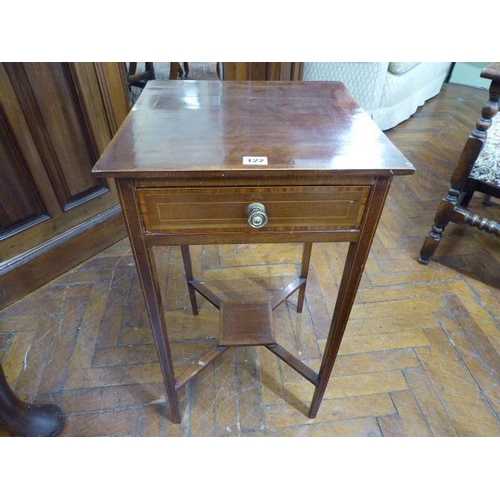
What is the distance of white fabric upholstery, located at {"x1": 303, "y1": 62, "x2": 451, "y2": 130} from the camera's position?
2.41m

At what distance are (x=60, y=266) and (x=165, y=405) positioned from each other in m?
0.81

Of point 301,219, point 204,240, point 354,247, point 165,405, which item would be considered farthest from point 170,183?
point 165,405

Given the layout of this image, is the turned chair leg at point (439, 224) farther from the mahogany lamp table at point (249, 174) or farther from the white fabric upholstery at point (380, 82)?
the white fabric upholstery at point (380, 82)

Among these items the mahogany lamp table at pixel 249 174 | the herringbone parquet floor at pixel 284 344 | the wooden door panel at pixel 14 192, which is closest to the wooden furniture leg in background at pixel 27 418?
the herringbone parquet floor at pixel 284 344

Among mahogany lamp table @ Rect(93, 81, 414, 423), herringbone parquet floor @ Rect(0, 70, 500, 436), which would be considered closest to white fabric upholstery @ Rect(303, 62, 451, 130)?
herringbone parquet floor @ Rect(0, 70, 500, 436)

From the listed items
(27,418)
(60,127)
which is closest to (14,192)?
(60,127)

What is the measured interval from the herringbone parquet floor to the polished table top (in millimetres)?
798

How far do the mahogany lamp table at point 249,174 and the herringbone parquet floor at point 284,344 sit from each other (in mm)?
433

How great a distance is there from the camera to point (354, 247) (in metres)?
0.68

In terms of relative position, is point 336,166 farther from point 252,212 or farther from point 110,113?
point 110,113

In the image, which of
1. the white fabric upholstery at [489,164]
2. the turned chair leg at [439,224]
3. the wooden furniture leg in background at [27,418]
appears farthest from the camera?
the turned chair leg at [439,224]

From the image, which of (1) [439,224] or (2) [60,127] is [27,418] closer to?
(2) [60,127]

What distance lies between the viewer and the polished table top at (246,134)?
562 mm

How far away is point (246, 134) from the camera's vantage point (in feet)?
2.17
